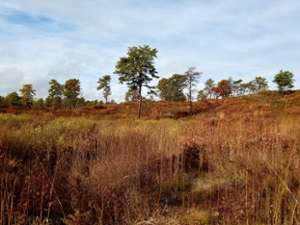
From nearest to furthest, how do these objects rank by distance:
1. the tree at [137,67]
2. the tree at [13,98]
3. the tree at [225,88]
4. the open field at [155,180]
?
the open field at [155,180]
the tree at [137,67]
the tree at [13,98]
the tree at [225,88]

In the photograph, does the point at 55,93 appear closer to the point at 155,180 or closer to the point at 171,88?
the point at 171,88

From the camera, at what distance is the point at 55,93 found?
166 ft

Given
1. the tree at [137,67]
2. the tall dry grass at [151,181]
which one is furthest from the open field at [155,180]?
the tree at [137,67]

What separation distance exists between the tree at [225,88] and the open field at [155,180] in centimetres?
6520

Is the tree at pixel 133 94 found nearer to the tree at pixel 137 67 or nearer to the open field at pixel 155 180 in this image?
→ the tree at pixel 137 67

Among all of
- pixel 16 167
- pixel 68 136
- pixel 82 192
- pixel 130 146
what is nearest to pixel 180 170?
pixel 130 146

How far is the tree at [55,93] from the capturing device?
4991 cm

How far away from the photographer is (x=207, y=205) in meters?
3.92

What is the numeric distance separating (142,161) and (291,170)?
2.30m

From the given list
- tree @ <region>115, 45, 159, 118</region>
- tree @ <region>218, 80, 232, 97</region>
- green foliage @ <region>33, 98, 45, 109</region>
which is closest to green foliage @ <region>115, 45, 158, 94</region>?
tree @ <region>115, 45, 159, 118</region>

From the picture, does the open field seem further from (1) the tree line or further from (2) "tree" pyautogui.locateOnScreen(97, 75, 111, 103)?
(2) "tree" pyautogui.locateOnScreen(97, 75, 111, 103)

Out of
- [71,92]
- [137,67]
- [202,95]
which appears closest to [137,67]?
[137,67]

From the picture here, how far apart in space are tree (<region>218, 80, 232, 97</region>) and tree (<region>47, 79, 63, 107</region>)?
3589 centimetres

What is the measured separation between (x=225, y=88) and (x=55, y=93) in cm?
3790
